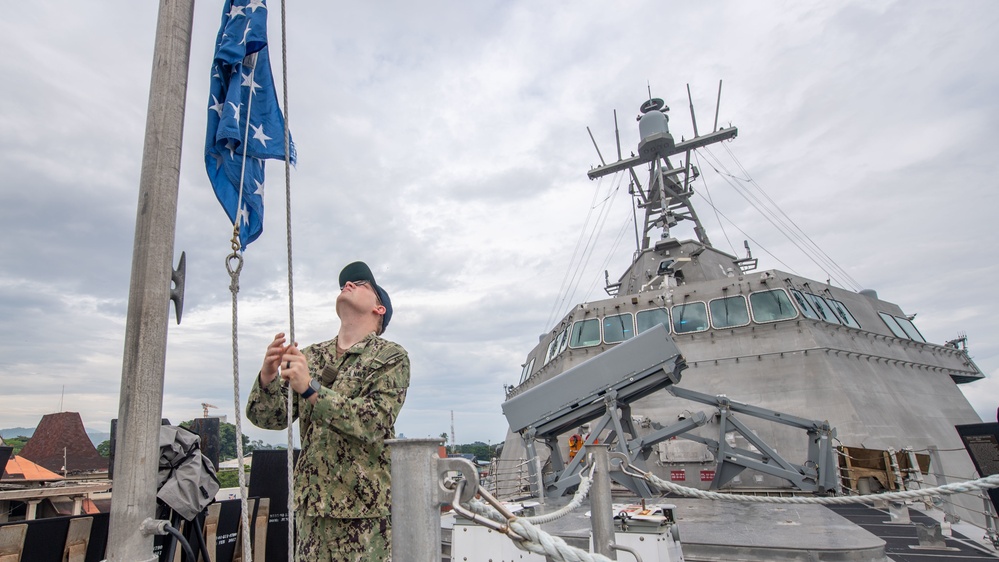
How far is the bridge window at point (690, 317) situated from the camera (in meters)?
9.97

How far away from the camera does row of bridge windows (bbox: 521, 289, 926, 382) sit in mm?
9570

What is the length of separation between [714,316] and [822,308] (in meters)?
2.12

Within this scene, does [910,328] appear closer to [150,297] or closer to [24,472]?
[150,297]

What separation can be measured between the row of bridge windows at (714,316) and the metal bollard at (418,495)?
9.43 meters

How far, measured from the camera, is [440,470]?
4.37 feet

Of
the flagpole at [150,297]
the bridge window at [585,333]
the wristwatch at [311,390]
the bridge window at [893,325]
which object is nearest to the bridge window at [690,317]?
the bridge window at [585,333]

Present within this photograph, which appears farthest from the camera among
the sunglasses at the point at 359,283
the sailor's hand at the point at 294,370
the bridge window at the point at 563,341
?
the bridge window at the point at 563,341

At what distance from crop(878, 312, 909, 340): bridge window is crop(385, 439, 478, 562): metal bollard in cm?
1324

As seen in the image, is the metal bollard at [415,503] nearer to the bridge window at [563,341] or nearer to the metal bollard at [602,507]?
the metal bollard at [602,507]

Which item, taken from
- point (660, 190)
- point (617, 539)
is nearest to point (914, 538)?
point (617, 539)

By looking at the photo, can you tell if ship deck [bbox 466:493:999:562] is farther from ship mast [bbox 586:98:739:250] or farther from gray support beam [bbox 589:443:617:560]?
ship mast [bbox 586:98:739:250]

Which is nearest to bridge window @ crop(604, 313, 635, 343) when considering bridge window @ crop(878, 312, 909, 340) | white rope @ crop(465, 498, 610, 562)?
bridge window @ crop(878, 312, 909, 340)

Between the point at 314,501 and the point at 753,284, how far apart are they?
996 centimetres

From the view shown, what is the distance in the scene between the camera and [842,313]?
1043 centimetres
